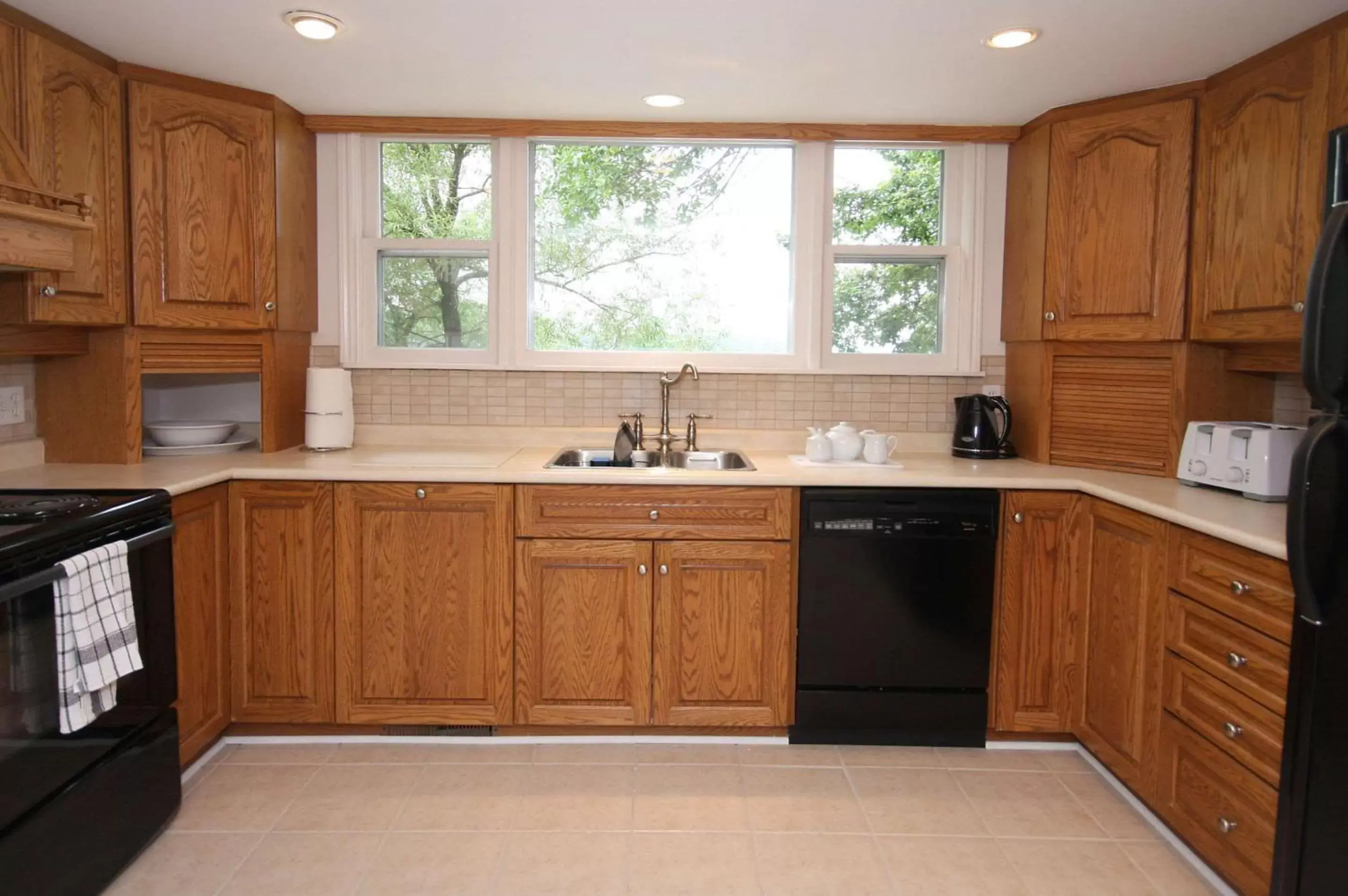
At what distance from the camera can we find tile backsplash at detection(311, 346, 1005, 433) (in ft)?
11.5

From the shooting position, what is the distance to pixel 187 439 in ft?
10.4

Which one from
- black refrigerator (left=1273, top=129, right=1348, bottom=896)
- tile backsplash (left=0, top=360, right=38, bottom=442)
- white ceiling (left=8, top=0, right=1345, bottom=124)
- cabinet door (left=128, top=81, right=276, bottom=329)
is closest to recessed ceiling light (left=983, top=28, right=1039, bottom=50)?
white ceiling (left=8, top=0, right=1345, bottom=124)

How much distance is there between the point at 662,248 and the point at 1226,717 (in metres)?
2.35

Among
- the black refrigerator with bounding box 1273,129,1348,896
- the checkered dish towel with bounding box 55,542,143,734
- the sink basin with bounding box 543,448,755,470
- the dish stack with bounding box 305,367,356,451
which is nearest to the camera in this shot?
the black refrigerator with bounding box 1273,129,1348,896

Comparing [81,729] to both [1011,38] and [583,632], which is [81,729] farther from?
[1011,38]

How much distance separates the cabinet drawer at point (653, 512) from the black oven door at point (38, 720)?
1.09 m

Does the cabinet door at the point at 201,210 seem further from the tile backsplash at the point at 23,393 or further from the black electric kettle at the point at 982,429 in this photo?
the black electric kettle at the point at 982,429

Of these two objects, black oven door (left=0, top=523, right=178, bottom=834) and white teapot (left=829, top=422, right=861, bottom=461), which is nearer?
black oven door (left=0, top=523, right=178, bottom=834)

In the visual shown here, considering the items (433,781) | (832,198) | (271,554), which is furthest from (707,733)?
(832,198)

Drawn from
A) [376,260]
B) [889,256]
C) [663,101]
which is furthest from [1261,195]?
[376,260]

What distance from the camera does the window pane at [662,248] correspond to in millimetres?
3473

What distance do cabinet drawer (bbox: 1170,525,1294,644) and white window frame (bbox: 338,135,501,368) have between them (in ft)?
7.73

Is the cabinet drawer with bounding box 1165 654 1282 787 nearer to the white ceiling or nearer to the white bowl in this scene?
the white ceiling

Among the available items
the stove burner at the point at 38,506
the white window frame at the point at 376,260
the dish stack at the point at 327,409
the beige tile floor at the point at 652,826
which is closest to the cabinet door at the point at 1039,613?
the beige tile floor at the point at 652,826
